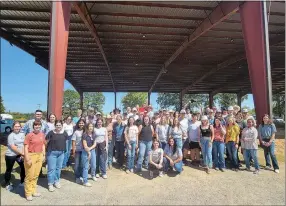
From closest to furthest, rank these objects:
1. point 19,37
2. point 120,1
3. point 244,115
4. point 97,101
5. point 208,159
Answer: point 208,159, point 244,115, point 120,1, point 19,37, point 97,101

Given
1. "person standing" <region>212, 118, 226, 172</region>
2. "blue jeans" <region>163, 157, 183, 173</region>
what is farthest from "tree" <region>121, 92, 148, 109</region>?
"blue jeans" <region>163, 157, 183, 173</region>

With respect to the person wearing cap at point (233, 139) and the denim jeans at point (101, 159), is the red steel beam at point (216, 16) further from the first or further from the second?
the denim jeans at point (101, 159)

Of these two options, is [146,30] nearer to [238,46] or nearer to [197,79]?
[238,46]

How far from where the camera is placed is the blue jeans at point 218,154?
7.14m

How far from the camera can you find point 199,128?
7.45 metres

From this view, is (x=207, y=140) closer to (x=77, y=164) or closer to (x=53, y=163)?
(x=77, y=164)

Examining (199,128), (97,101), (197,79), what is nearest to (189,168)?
(199,128)

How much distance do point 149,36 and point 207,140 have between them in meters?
10.1

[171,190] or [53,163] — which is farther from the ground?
[53,163]

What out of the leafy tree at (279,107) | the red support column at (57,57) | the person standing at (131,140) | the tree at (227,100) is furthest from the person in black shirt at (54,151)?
the tree at (227,100)

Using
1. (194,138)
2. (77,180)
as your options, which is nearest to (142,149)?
(194,138)

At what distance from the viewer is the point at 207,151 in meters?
7.10

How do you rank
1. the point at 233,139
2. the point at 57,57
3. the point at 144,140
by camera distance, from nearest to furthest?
the point at 144,140 → the point at 233,139 → the point at 57,57

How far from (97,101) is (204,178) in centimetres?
7633
